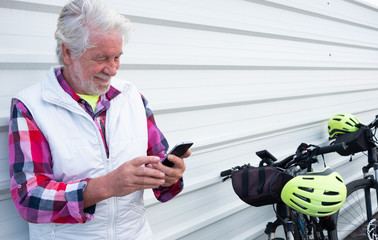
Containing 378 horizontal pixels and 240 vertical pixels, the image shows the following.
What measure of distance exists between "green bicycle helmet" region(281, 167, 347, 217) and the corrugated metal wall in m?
0.70

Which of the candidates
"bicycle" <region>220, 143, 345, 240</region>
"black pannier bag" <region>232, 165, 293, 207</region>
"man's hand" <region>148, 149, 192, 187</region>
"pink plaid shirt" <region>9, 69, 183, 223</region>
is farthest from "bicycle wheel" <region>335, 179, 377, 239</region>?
"pink plaid shirt" <region>9, 69, 183, 223</region>

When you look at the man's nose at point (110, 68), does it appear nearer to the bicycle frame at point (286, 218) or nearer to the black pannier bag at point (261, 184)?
the black pannier bag at point (261, 184)

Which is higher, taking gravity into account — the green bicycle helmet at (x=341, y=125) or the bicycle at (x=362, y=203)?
the green bicycle helmet at (x=341, y=125)

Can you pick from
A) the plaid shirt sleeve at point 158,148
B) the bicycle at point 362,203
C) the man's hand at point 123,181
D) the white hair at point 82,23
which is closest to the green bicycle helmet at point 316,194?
the plaid shirt sleeve at point 158,148

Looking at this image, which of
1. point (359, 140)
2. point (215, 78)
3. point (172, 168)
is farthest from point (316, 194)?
point (359, 140)

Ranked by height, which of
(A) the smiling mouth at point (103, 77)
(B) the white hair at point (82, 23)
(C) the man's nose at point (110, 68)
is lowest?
(A) the smiling mouth at point (103, 77)

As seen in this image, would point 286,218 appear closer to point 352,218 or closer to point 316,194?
point 316,194

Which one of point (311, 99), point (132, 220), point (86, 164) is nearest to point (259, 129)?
point (311, 99)

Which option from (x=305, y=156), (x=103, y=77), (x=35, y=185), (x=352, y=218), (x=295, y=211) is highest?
Answer: (x=103, y=77)

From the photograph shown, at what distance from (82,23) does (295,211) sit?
187 cm

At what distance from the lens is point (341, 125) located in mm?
3506

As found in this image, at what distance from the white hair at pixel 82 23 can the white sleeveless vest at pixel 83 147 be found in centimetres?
17

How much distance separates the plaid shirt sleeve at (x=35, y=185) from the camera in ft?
4.40

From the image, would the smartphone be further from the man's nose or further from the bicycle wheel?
the bicycle wheel
